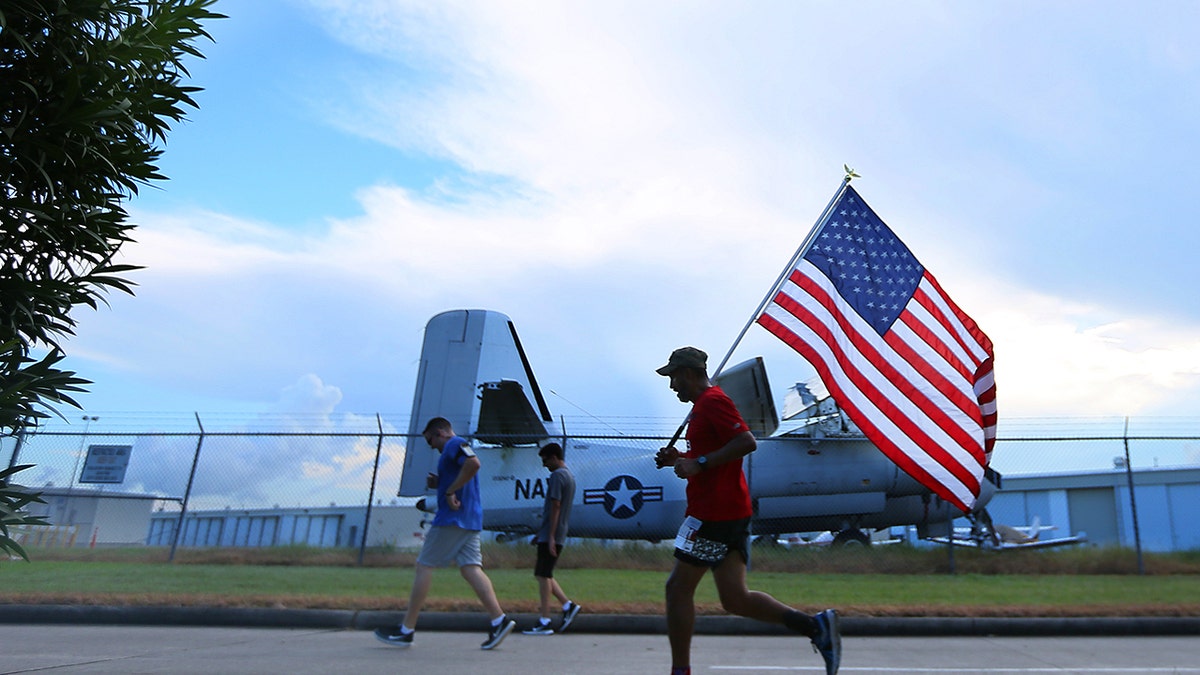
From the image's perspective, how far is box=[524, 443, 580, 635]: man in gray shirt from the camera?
23.2 feet

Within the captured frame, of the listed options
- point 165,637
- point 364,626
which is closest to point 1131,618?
point 364,626

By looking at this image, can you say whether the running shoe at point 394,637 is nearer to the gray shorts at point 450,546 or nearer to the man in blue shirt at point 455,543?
the man in blue shirt at point 455,543

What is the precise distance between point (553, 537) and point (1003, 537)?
60.9 feet

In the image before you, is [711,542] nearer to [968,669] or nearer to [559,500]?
[968,669]

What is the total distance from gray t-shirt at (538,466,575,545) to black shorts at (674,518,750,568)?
346 centimetres

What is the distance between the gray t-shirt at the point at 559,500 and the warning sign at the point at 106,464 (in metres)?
9.80

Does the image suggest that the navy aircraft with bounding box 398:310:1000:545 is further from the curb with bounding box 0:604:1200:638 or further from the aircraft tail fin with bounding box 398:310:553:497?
the curb with bounding box 0:604:1200:638

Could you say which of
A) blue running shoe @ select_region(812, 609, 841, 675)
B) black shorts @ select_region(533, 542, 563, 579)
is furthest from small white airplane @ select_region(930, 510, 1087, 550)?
blue running shoe @ select_region(812, 609, 841, 675)

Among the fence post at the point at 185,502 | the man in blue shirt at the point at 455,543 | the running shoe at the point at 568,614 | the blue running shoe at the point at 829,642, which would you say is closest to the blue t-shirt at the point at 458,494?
the man in blue shirt at the point at 455,543

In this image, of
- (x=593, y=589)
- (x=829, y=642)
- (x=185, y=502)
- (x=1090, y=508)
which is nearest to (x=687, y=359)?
(x=829, y=642)

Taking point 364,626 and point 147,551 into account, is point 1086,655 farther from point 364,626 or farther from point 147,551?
point 147,551

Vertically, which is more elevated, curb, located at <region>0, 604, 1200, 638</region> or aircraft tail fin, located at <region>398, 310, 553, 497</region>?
aircraft tail fin, located at <region>398, 310, 553, 497</region>

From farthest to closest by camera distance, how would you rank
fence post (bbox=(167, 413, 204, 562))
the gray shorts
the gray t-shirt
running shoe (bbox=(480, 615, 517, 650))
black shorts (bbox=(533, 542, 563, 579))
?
fence post (bbox=(167, 413, 204, 562))
the gray t-shirt
black shorts (bbox=(533, 542, 563, 579))
the gray shorts
running shoe (bbox=(480, 615, 517, 650))

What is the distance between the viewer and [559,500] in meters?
7.58
